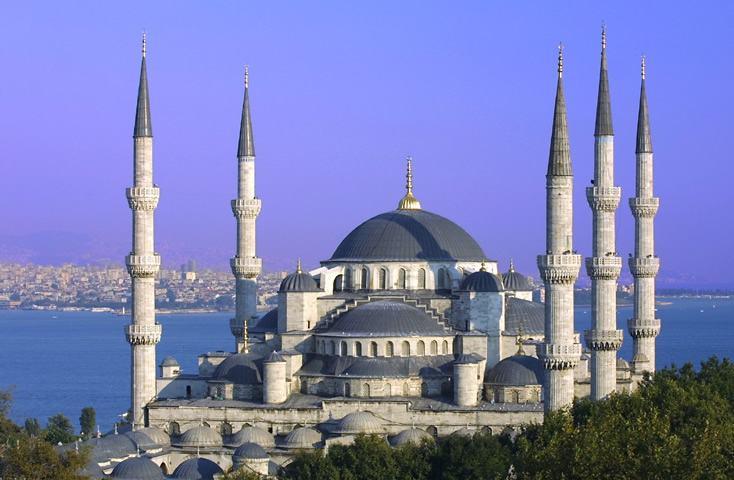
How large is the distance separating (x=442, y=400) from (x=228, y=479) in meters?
10.7

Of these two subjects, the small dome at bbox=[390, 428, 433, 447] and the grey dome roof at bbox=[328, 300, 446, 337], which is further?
the grey dome roof at bbox=[328, 300, 446, 337]

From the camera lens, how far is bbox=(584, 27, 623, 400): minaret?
110 feet

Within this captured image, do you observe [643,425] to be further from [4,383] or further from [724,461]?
[4,383]

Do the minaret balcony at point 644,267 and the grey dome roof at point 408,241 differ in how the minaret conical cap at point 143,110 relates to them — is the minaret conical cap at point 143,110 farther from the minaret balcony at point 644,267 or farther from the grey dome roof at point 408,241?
the minaret balcony at point 644,267

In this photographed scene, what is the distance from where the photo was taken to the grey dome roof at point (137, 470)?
102 ft

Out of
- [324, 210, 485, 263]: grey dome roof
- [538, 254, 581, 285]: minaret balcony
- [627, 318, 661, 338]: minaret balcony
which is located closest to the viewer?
[538, 254, 581, 285]: minaret balcony

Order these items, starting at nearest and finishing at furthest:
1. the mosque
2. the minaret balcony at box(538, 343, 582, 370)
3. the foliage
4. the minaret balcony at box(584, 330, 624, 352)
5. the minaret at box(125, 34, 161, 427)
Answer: the minaret balcony at box(538, 343, 582, 370), the mosque, the minaret balcony at box(584, 330, 624, 352), the minaret at box(125, 34, 161, 427), the foliage

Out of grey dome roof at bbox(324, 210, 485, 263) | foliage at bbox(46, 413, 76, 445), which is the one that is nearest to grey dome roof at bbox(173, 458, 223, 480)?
grey dome roof at bbox(324, 210, 485, 263)

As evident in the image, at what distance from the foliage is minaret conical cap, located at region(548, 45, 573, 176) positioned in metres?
17.7

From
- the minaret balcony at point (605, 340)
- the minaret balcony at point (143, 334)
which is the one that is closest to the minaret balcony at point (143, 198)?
the minaret balcony at point (143, 334)

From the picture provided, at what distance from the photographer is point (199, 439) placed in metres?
34.2

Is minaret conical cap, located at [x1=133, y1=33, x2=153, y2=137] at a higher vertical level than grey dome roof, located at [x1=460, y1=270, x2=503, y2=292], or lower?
higher

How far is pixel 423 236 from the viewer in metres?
41.0

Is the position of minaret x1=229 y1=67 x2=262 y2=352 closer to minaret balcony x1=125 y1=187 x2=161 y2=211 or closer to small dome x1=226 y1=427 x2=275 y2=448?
minaret balcony x1=125 y1=187 x2=161 y2=211
